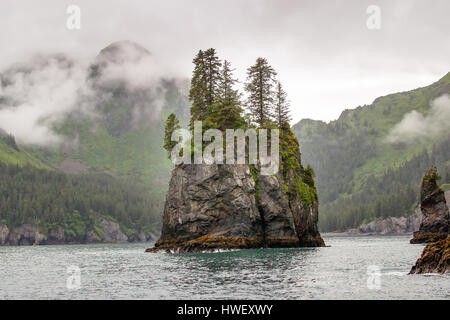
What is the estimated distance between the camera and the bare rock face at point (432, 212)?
121312 millimetres

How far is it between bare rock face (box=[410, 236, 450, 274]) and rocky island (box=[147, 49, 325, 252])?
4534 cm

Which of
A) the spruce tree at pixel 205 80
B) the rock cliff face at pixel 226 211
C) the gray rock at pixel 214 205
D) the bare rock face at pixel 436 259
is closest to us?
the bare rock face at pixel 436 259

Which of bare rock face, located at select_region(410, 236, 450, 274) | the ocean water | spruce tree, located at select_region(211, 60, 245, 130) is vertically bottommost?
the ocean water

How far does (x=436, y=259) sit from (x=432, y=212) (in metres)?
84.6

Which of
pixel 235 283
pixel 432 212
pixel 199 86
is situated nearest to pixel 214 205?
pixel 199 86

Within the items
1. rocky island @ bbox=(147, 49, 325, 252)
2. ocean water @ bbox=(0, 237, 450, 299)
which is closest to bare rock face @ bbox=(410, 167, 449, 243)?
rocky island @ bbox=(147, 49, 325, 252)

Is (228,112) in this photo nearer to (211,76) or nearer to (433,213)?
(211,76)

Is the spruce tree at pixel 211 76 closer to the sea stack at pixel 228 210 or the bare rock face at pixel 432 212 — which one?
the sea stack at pixel 228 210

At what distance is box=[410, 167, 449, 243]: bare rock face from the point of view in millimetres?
121312

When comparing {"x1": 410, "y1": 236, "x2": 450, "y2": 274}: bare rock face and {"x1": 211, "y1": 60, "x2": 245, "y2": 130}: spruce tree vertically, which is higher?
{"x1": 211, "y1": 60, "x2": 245, "y2": 130}: spruce tree

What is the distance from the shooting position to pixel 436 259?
46.7 metres

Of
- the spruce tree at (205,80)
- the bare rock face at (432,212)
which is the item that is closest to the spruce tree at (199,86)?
the spruce tree at (205,80)

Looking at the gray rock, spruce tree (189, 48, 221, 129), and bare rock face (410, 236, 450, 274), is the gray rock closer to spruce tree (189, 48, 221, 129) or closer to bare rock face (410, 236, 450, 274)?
spruce tree (189, 48, 221, 129)
